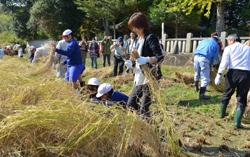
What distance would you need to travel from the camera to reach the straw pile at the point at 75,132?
4.21 m

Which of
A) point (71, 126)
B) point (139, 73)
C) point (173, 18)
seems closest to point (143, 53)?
point (139, 73)

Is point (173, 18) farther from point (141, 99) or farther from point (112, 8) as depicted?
point (141, 99)

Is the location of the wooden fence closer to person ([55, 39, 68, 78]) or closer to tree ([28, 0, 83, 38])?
person ([55, 39, 68, 78])

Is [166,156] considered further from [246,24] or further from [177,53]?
[246,24]

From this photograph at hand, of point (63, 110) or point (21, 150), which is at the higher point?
point (63, 110)

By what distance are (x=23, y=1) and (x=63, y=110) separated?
144 ft

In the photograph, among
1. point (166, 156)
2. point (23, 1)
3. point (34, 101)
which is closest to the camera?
point (166, 156)

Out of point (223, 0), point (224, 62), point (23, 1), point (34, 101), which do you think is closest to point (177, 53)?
point (223, 0)

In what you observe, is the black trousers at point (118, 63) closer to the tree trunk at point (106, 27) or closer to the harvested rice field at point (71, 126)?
the harvested rice field at point (71, 126)

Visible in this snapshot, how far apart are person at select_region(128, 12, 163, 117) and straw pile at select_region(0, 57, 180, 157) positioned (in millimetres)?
789

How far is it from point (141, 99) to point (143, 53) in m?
0.56

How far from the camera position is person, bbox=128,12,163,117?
5.39 metres

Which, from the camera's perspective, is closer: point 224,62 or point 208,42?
point 224,62

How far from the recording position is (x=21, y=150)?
4219 mm
